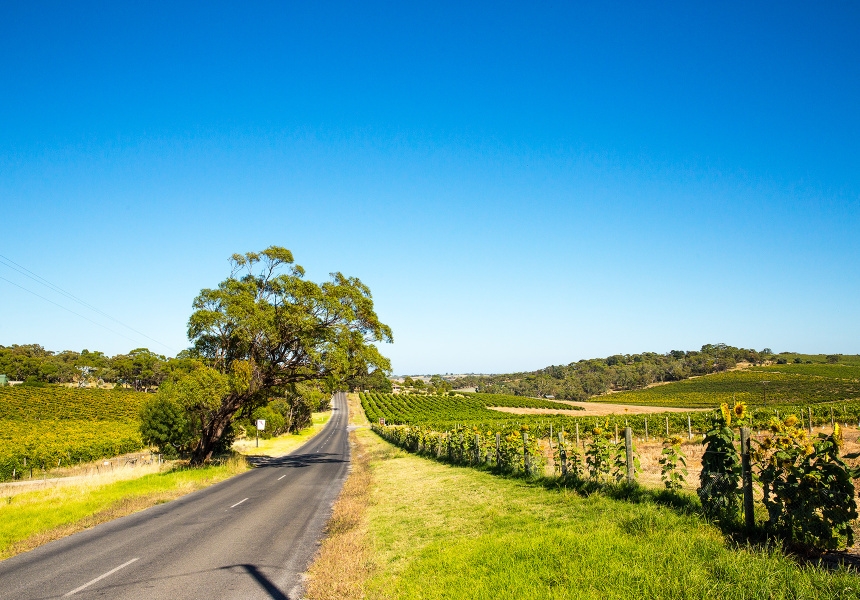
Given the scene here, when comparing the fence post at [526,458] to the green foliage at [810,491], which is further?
the fence post at [526,458]

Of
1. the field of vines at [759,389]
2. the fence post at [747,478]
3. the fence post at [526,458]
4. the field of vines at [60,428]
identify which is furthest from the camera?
the field of vines at [759,389]

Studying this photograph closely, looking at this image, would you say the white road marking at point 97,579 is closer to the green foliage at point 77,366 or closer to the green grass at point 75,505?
the green grass at point 75,505

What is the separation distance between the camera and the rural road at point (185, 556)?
7809 mm

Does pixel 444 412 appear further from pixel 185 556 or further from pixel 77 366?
pixel 77 366

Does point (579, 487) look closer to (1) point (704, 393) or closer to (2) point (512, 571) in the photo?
(2) point (512, 571)

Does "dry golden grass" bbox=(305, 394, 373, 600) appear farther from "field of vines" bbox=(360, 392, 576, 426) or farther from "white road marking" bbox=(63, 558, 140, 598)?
"field of vines" bbox=(360, 392, 576, 426)

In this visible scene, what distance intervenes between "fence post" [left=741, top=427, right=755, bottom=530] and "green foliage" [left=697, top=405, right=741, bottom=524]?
129 mm

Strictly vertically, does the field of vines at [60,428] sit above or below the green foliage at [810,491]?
below

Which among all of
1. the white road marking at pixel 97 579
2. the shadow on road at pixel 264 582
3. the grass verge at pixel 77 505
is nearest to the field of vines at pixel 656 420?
the shadow on road at pixel 264 582

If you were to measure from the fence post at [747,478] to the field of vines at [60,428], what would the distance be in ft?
155

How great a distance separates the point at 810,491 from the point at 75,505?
19147 mm

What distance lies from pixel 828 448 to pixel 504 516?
5.82 m

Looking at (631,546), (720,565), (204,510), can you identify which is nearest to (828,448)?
(720,565)

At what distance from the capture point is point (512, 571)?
6.51 meters
